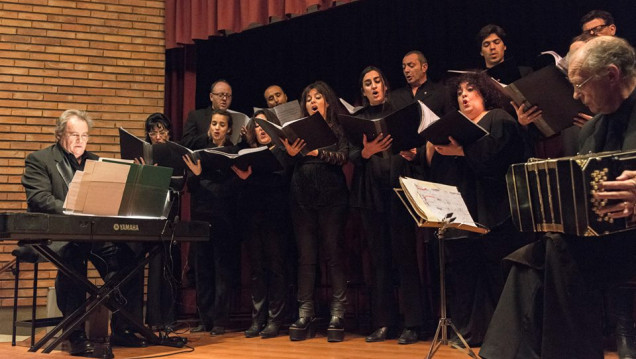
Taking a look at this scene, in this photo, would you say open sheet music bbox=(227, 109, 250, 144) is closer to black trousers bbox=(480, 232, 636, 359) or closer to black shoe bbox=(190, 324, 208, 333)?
black shoe bbox=(190, 324, 208, 333)

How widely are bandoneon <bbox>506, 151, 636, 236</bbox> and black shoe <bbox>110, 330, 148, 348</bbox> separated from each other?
2.64 metres

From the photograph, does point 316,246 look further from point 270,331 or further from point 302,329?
point 270,331

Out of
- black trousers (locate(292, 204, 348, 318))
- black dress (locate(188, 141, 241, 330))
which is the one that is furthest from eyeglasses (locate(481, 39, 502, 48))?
black dress (locate(188, 141, 241, 330))

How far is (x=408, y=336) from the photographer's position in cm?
415

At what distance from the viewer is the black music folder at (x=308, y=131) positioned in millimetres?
3994

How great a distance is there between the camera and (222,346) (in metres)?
4.20

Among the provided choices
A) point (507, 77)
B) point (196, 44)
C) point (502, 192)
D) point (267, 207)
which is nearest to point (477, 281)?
point (502, 192)

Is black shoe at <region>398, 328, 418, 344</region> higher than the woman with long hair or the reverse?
the reverse

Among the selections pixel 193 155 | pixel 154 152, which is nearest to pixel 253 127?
pixel 193 155

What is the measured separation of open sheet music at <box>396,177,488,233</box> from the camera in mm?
3160

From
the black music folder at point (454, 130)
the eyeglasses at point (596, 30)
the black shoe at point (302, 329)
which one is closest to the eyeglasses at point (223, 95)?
the black shoe at point (302, 329)

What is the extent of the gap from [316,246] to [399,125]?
3.46 ft

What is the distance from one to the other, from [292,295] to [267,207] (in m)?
0.93

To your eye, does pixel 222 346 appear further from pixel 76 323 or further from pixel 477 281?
pixel 477 281
